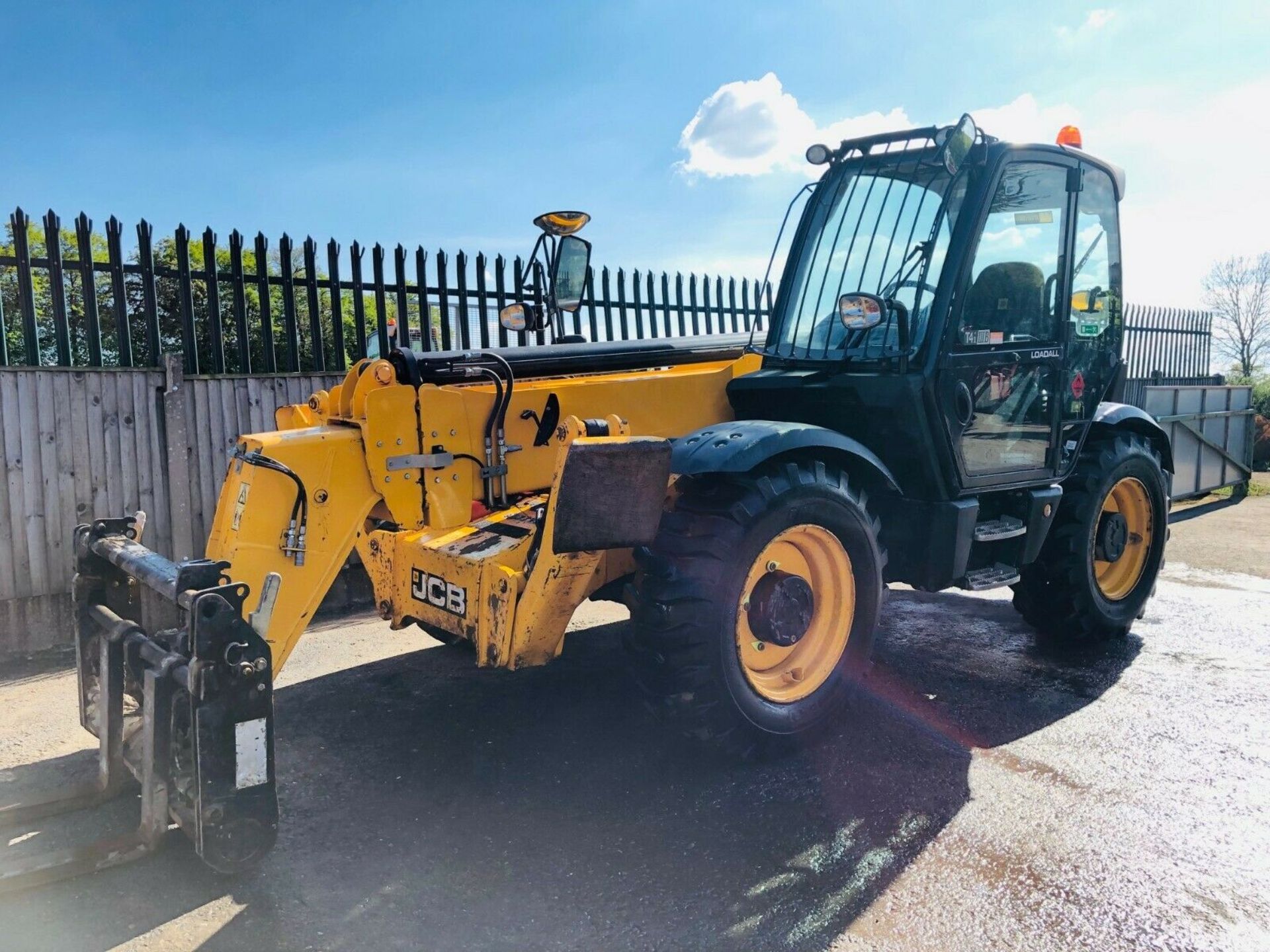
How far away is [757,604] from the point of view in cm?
380

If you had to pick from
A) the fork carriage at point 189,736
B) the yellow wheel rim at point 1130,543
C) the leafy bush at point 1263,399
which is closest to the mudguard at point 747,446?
the fork carriage at point 189,736

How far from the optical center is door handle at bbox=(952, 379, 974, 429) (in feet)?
14.7

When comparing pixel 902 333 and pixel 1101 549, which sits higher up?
pixel 902 333

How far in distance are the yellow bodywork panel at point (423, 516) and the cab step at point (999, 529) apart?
6.34 feet

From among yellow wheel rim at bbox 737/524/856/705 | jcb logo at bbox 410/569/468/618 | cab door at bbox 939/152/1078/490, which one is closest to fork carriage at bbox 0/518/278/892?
jcb logo at bbox 410/569/468/618

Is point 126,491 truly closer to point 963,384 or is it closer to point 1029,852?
point 963,384

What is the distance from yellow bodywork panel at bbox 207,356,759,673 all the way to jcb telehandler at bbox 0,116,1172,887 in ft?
0.04

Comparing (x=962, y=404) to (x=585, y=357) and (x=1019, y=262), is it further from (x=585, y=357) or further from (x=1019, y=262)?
(x=585, y=357)

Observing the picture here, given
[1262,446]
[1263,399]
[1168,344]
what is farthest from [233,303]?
[1263,399]

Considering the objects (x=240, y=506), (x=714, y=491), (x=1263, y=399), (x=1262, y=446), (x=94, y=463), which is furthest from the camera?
(x=1263, y=399)

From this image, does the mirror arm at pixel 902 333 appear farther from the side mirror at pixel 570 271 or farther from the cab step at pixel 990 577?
the side mirror at pixel 570 271

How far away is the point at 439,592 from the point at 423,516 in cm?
44

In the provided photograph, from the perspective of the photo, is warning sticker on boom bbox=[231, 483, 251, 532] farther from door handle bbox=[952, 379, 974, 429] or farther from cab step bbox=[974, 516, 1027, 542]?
cab step bbox=[974, 516, 1027, 542]

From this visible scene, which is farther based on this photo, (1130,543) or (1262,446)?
(1262,446)
